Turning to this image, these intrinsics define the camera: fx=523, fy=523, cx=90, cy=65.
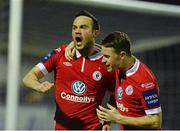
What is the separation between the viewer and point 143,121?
1.30 metres

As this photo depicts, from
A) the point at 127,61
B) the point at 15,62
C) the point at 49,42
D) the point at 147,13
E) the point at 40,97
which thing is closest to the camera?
the point at 15,62

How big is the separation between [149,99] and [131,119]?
73 millimetres

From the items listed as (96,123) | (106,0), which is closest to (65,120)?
(96,123)

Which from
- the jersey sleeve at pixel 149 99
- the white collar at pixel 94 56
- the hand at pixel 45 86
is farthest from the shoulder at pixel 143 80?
the hand at pixel 45 86

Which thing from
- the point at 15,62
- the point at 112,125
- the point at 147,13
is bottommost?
the point at 112,125

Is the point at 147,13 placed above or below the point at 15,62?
above

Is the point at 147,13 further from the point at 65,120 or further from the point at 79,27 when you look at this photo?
the point at 65,120

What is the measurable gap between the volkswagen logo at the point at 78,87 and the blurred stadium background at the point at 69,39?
3.0 inches

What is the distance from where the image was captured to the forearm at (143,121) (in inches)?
51.0

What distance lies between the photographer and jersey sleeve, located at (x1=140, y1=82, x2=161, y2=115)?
4.24ft

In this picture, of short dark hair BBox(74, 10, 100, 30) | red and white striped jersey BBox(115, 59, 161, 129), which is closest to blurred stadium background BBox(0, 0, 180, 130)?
short dark hair BBox(74, 10, 100, 30)

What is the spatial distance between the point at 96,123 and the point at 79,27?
257mm

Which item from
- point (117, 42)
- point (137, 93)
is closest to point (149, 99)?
point (137, 93)

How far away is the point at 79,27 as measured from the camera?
4.41 feet
